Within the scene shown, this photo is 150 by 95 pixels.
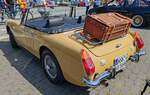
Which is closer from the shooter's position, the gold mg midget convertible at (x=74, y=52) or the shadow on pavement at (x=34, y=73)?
the gold mg midget convertible at (x=74, y=52)

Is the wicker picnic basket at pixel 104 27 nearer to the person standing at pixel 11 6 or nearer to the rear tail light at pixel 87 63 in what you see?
the rear tail light at pixel 87 63

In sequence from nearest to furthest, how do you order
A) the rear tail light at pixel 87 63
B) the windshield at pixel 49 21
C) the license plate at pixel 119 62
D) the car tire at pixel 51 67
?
the rear tail light at pixel 87 63 → the license plate at pixel 119 62 → the car tire at pixel 51 67 → the windshield at pixel 49 21

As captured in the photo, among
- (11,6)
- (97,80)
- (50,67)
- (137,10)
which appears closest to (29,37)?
(50,67)

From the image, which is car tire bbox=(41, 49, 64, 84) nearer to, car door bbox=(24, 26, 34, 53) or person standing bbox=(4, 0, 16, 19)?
car door bbox=(24, 26, 34, 53)

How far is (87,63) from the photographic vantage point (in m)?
3.55

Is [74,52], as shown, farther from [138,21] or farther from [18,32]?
[138,21]

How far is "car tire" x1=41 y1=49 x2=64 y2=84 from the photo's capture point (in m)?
4.24

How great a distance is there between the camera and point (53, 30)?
14.4ft

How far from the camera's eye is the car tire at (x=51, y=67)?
4.24 m

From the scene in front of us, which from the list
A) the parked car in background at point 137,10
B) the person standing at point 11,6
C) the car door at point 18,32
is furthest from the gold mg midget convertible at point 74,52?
the person standing at point 11,6

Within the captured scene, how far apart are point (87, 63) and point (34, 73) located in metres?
1.91

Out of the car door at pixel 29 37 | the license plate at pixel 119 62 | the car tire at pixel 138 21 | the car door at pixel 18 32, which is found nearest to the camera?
the license plate at pixel 119 62

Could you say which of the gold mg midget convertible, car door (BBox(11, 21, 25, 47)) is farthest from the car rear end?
car door (BBox(11, 21, 25, 47))

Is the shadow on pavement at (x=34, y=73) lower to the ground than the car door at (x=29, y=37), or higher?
lower
